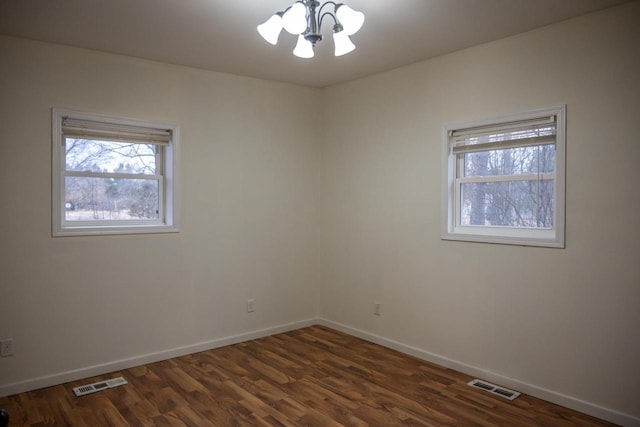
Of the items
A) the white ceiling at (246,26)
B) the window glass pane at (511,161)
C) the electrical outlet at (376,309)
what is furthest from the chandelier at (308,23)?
the electrical outlet at (376,309)

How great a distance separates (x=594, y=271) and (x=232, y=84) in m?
3.33

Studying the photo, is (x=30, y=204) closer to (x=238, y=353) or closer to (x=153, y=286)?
(x=153, y=286)

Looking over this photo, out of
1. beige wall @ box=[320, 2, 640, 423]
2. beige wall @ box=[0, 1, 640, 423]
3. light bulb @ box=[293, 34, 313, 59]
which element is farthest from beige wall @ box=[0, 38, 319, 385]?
light bulb @ box=[293, 34, 313, 59]

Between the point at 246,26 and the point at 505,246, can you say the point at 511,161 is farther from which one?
the point at 246,26

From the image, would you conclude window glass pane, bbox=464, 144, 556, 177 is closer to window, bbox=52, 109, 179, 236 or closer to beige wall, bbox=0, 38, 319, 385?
beige wall, bbox=0, 38, 319, 385

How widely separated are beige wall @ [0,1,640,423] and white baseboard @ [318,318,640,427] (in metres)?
0.04

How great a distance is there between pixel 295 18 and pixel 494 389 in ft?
9.30

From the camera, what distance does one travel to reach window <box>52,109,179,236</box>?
360 cm

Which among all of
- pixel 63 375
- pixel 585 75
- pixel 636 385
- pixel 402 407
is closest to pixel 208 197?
pixel 63 375

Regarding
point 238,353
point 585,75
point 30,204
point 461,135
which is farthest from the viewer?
point 238,353

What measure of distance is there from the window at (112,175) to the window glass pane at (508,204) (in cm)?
249

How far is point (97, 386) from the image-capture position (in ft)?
11.4

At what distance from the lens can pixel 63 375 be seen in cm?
354

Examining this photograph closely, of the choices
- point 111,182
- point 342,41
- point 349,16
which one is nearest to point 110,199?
point 111,182
